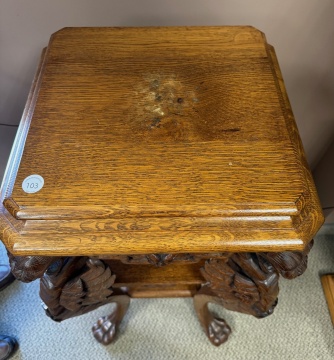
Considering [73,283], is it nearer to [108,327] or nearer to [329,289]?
[108,327]

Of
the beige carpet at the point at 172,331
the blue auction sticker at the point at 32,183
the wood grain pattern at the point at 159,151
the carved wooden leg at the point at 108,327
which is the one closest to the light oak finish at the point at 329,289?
the beige carpet at the point at 172,331

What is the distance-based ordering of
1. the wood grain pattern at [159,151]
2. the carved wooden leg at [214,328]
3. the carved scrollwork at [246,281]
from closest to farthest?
the wood grain pattern at [159,151] → the carved scrollwork at [246,281] → the carved wooden leg at [214,328]

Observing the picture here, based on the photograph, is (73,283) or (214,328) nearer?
(73,283)

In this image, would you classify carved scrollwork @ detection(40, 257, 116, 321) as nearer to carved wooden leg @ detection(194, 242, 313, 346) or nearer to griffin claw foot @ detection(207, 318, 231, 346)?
carved wooden leg @ detection(194, 242, 313, 346)

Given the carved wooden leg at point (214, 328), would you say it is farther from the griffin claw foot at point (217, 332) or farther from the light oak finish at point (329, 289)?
the light oak finish at point (329, 289)

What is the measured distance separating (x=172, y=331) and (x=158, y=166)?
2.10 feet

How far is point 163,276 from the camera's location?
76 centimetres

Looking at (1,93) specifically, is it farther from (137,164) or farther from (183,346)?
(183,346)

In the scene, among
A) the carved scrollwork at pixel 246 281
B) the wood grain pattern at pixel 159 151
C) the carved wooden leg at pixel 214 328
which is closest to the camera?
the wood grain pattern at pixel 159 151

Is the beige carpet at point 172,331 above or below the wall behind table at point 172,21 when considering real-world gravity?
below

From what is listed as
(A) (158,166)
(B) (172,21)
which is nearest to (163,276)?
(A) (158,166)

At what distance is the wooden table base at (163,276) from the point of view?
50 cm

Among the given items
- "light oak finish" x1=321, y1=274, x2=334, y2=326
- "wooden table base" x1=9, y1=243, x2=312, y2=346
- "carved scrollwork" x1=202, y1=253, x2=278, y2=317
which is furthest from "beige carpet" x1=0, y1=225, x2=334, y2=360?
"carved scrollwork" x1=202, y1=253, x2=278, y2=317

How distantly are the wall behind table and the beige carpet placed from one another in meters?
0.57
